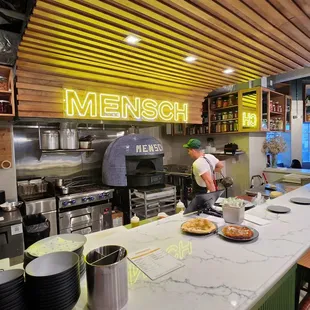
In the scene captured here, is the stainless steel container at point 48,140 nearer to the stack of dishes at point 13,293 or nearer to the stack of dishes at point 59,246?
the stack of dishes at point 59,246

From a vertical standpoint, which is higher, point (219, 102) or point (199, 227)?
point (219, 102)

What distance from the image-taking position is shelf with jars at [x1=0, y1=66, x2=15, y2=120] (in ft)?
9.07

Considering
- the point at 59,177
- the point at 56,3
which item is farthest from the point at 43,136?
the point at 56,3

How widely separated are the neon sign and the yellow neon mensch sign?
4.42 ft

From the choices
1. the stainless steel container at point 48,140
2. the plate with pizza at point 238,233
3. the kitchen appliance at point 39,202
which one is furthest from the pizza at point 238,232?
the stainless steel container at point 48,140

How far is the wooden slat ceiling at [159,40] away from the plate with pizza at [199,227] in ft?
5.62

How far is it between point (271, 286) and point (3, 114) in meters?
3.14

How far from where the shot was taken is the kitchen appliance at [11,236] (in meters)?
2.68

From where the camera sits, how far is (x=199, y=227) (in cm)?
161

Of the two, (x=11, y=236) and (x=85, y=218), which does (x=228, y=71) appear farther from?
(x=11, y=236)

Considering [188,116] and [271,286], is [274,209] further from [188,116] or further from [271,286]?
[188,116]

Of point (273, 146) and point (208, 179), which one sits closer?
point (208, 179)

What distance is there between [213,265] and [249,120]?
13.7 ft

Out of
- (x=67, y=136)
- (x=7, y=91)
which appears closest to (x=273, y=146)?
(x=67, y=136)
